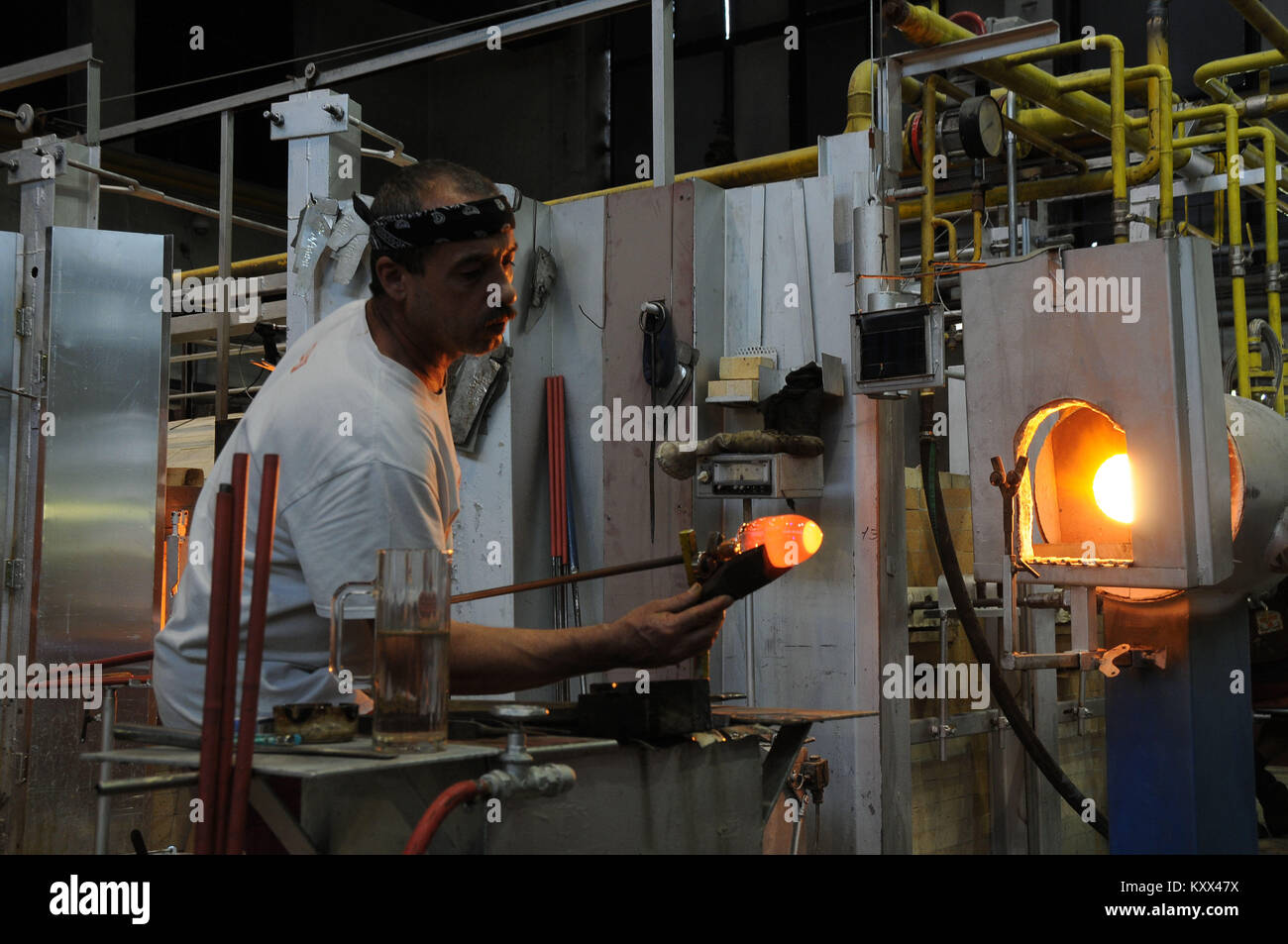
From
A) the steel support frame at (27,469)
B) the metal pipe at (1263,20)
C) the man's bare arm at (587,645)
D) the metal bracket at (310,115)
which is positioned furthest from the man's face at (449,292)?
the metal pipe at (1263,20)

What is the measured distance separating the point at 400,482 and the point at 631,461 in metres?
2.73

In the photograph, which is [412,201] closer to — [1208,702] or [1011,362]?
[1011,362]

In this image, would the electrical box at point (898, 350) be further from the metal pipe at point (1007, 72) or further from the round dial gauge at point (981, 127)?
the metal pipe at point (1007, 72)

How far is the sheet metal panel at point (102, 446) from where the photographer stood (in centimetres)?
498

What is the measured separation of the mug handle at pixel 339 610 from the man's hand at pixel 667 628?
1.51 feet

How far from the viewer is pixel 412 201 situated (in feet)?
7.55

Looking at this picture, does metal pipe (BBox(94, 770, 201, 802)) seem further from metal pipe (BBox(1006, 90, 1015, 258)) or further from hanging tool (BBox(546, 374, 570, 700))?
hanging tool (BBox(546, 374, 570, 700))

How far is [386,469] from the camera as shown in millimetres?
2020

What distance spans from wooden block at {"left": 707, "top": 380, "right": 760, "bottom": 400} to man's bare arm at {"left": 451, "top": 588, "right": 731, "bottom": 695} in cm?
229

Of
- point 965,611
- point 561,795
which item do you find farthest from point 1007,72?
point 561,795

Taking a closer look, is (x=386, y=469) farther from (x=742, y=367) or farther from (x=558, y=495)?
(x=558, y=495)

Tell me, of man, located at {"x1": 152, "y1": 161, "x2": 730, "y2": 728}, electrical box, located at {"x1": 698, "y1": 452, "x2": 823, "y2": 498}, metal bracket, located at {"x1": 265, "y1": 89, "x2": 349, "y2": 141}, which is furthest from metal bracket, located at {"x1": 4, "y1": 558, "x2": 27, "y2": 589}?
man, located at {"x1": 152, "y1": 161, "x2": 730, "y2": 728}

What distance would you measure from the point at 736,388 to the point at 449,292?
7.44 ft
